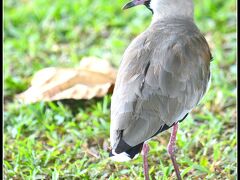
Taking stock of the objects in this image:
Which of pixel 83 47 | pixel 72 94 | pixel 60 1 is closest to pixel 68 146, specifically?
pixel 72 94

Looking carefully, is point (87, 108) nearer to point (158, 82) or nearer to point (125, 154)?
point (158, 82)

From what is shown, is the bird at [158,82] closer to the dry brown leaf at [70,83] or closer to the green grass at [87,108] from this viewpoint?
the green grass at [87,108]

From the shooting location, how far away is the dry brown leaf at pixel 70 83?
16.6 feet

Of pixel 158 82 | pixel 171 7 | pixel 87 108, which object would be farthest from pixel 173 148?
pixel 87 108

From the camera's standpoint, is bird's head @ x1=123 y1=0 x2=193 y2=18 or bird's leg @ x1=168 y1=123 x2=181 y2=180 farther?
bird's head @ x1=123 y1=0 x2=193 y2=18

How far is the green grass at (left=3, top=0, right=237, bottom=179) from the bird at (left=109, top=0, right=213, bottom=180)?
1.72 ft

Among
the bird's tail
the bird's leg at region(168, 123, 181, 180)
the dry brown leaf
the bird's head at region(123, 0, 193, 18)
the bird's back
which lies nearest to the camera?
the bird's tail

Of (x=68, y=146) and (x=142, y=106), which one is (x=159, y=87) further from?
(x=68, y=146)

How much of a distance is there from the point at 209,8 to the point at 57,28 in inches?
58.0

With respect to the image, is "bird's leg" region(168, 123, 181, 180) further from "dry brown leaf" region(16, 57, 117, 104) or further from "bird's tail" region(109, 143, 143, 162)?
"dry brown leaf" region(16, 57, 117, 104)

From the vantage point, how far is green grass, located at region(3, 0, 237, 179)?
440 cm

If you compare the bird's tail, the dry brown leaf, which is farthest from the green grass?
the bird's tail

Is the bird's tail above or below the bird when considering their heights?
below

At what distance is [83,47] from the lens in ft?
20.4
